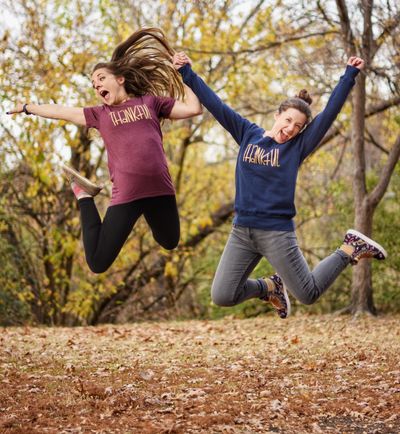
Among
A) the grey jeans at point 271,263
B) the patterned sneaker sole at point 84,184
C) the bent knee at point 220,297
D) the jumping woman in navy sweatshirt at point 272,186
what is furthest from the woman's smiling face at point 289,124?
the patterned sneaker sole at point 84,184

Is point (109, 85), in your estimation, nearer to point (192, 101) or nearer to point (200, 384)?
point (192, 101)

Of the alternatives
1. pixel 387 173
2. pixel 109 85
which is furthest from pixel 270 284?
pixel 387 173

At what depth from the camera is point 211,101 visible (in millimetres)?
5402

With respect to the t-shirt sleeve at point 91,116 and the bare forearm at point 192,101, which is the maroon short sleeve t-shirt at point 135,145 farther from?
the bare forearm at point 192,101

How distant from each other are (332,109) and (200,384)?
2263 millimetres

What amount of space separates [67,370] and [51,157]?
6.55 m

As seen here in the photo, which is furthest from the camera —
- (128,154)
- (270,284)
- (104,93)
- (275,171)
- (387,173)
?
(387,173)

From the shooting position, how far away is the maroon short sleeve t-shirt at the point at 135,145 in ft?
17.2

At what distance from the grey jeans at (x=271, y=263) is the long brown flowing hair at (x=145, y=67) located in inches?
53.1

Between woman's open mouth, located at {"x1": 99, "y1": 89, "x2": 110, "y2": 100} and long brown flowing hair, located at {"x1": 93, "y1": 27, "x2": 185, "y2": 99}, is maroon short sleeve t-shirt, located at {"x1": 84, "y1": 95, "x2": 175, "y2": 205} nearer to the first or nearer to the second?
woman's open mouth, located at {"x1": 99, "y1": 89, "x2": 110, "y2": 100}

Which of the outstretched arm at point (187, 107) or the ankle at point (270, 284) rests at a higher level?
the outstretched arm at point (187, 107)

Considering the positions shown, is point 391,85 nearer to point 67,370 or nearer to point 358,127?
point 358,127

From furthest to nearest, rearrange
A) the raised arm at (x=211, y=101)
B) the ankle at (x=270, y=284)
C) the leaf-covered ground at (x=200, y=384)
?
the ankle at (x=270, y=284)
the raised arm at (x=211, y=101)
the leaf-covered ground at (x=200, y=384)

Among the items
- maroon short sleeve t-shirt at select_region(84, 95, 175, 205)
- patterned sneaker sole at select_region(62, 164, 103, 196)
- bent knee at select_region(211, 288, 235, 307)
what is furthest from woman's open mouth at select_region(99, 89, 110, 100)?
bent knee at select_region(211, 288, 235, 307)
